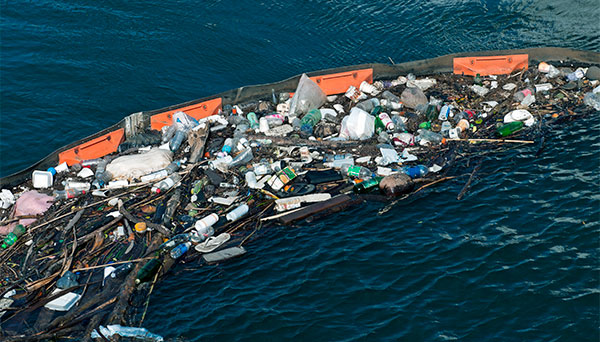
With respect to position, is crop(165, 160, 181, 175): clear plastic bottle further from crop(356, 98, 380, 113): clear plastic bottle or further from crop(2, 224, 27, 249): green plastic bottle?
crop(356, 98, 380, 113): clear plastic bottle

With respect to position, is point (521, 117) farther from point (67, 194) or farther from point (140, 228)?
point (67, 194)

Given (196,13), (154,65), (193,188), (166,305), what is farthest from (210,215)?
(196,13)

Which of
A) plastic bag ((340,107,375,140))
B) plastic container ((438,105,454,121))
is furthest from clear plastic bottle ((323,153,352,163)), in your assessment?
plastic container ((438,105,454,121))

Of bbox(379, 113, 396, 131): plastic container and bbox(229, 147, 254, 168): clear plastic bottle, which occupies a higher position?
bbox(379, 113, 396, 131): plastic container

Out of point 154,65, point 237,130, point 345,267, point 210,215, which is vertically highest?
point 154,65

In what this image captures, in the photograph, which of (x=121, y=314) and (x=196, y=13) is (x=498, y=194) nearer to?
(x=121, y=314)

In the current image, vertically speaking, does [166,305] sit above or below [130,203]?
below
